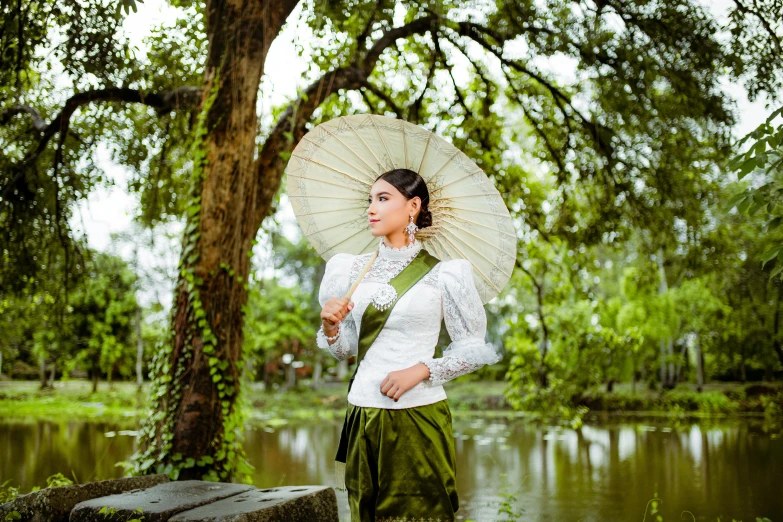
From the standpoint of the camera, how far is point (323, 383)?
28078 mm

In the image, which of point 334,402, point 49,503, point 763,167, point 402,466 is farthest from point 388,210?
point 334,402

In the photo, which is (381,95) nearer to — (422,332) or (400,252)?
(400,252)

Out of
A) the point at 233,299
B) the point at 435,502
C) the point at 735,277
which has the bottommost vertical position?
the point at 435,502

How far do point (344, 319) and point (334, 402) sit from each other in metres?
20.4

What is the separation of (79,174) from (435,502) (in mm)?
7335

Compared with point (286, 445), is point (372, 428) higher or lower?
higher

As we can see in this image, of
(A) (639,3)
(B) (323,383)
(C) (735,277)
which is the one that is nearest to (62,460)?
(A) (639,3)

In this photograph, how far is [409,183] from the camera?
2334 mm

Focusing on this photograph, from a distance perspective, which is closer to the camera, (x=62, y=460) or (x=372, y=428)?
(x=372, y=428)

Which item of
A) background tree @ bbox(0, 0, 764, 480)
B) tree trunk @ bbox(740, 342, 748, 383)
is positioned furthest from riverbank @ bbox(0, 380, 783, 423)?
background tree @ bbox(0, 0, 764, 480)

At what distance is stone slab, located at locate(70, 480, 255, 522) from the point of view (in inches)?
119

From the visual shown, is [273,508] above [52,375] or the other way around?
above

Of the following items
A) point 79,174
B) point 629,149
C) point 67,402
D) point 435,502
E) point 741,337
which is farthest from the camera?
point 741,337

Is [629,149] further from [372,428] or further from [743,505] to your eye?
[372,428]
